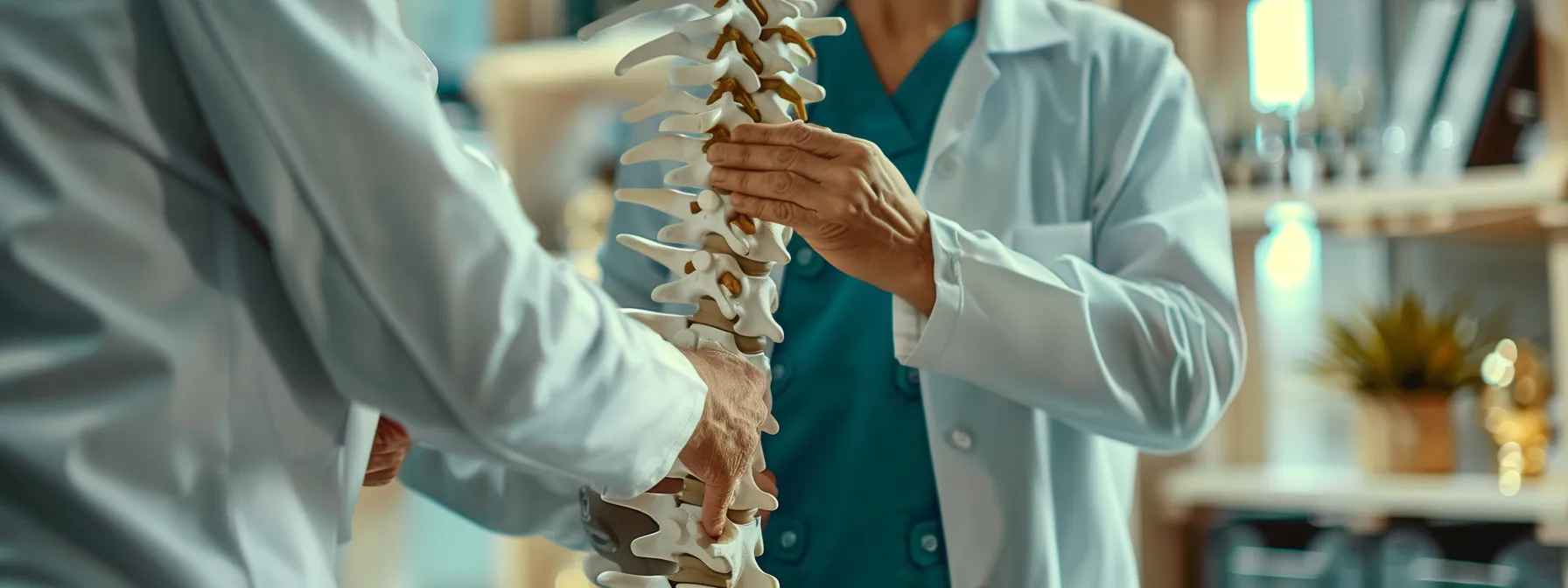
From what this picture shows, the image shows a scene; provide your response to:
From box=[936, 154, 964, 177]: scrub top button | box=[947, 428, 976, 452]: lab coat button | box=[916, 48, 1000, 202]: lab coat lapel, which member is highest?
box=[916, 48, 1000, 202]: lab coat lapel

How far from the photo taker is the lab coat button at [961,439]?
1134 mm

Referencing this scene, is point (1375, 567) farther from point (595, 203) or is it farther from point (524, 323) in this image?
point (524, 323)

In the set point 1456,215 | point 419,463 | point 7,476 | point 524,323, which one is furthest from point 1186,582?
point 7,476

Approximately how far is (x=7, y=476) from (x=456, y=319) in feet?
0.73

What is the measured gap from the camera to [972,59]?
48.1 inches

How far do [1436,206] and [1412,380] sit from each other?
0.87 ft

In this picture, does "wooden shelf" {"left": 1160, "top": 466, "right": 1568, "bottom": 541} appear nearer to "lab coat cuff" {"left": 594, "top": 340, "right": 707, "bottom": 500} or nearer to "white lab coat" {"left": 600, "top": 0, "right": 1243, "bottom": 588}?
"white lab coat" {"left": 600, "top": 0, "right": 1243, "bottom": 588}

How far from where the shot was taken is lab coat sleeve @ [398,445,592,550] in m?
1.18

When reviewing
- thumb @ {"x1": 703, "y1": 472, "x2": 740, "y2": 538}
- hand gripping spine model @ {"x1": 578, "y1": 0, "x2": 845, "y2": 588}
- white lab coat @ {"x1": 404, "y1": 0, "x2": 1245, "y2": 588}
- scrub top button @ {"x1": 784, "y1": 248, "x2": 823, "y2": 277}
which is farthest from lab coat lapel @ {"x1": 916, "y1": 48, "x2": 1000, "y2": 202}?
thumb @ {"x1": 703, "y1": 472, "x2": 740, "y2": 538}

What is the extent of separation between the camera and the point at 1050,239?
1190 mm

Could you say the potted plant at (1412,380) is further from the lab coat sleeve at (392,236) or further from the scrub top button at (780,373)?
the lab coat sleeve at (392,236)

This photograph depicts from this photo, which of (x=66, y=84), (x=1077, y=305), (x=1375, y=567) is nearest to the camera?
(x=66, y=84)

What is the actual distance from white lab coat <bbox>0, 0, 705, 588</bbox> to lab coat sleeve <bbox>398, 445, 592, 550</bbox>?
422mm

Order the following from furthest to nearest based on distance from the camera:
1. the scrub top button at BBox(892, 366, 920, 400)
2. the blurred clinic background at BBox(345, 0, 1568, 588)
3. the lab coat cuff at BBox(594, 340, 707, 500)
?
the blurred clinic background at BBox(345, 0, 1568, 588) → the scrub top button at BBox(892, 366, 920, 400) → the lab coat cuff at BBox(594, 340, 707, 500)
